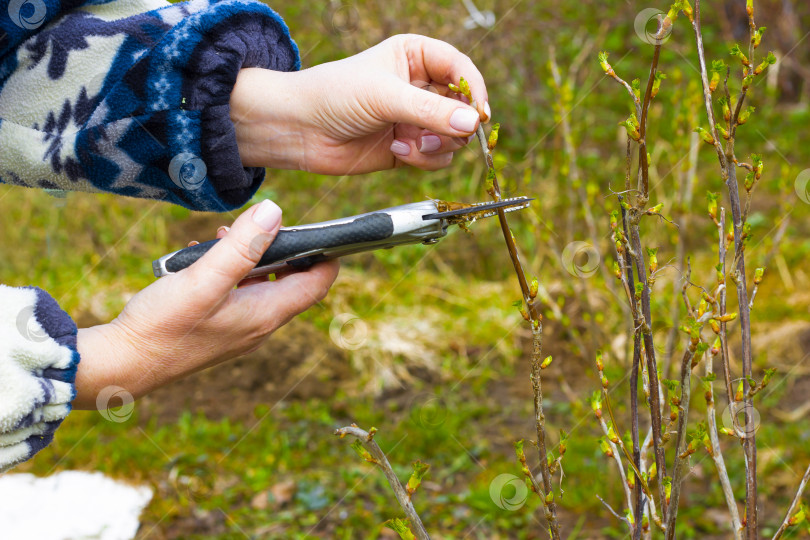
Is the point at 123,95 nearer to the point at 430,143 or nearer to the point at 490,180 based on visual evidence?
the point at 430,143

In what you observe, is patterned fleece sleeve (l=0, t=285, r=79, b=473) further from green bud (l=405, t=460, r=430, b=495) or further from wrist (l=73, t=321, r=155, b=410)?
green bud (l=405, t=460, r=430, b=495)

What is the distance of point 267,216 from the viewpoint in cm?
130

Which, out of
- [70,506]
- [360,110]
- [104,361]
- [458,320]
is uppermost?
[360,110]

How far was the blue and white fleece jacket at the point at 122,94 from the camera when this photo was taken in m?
1.57

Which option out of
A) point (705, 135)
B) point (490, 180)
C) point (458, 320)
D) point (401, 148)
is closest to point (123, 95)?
point (401, 148)

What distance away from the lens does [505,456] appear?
283 cm

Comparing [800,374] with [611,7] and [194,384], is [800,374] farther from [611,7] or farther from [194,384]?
[611,7]

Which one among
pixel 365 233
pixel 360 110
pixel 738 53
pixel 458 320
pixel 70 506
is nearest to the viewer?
pixel 738 53

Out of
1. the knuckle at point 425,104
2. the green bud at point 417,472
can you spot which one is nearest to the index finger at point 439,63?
the knuckle at point 425,104

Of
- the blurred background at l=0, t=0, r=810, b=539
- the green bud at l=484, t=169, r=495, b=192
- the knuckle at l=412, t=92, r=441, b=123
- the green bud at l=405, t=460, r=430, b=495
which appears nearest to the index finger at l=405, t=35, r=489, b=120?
the knuckle at l=412, t=92, r=441, b=123

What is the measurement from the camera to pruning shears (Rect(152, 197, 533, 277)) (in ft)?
4.37

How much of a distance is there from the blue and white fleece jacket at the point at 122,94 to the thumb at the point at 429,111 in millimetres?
382

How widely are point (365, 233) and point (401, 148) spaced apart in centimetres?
42

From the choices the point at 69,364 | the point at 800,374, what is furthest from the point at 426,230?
the point at 800,374
